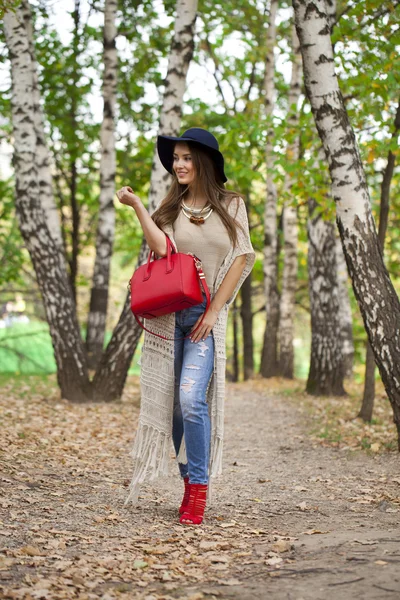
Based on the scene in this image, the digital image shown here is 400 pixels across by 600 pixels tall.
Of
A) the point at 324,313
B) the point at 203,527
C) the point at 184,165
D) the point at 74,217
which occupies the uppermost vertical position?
the point at 74,217

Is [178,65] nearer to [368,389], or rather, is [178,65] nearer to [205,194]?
[368,389]

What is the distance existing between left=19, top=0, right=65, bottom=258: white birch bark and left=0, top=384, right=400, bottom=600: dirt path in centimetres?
333

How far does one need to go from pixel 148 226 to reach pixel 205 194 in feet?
1.57

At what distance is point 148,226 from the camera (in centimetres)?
446

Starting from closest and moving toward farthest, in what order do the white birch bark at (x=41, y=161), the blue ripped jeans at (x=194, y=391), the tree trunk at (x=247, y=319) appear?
the blue ripped jeans at (x=194, y=391)
the white birch bark at (x=41, y=161)
the tree trunk at (x=247, y=319)

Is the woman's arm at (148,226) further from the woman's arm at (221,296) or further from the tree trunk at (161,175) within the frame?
the tree trunk at (161,175)

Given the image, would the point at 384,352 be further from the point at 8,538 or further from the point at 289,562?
the point at 8,538

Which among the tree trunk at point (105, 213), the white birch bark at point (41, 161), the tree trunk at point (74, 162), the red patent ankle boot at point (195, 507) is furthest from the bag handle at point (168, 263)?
the tree trunk at point (74, 162)

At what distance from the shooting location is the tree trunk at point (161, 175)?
9.52 m

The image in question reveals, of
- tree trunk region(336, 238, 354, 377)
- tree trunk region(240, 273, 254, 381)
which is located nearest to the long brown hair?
tree trunk region(336, 238, 354, 377)

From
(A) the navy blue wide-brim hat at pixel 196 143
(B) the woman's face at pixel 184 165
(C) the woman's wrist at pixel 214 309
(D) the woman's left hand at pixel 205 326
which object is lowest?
(D) the woman's left hand at pixel 205 326

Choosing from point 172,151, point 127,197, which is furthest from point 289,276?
point 127,197

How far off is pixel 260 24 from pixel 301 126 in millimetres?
9703

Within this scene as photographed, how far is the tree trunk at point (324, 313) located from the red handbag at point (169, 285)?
808 cm
